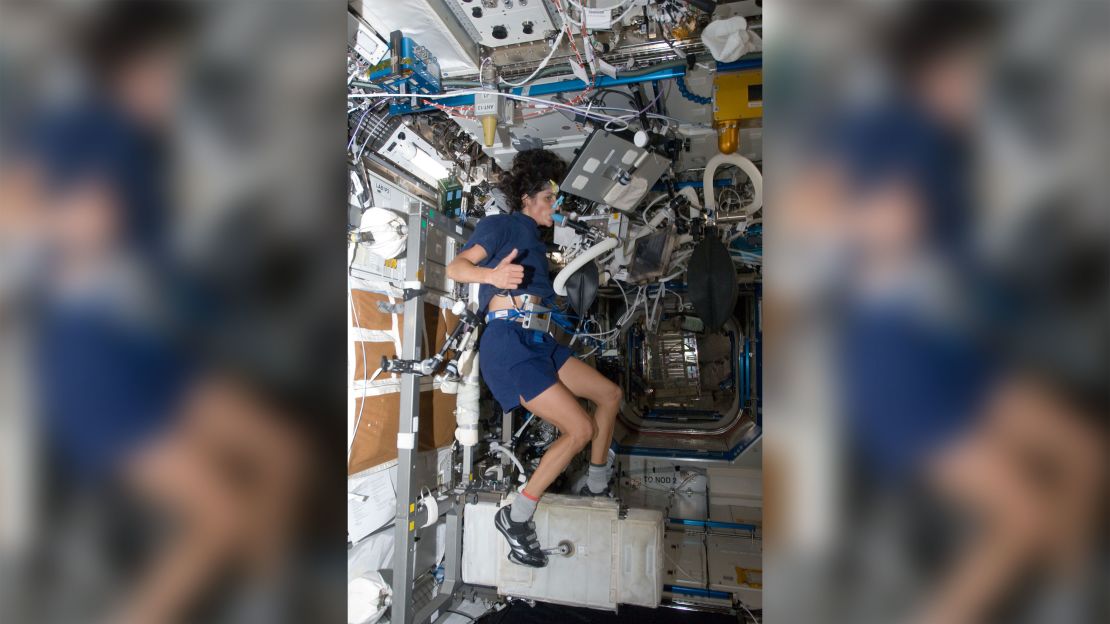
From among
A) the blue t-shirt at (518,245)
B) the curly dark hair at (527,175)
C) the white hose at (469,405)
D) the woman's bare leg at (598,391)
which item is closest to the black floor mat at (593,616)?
the woman's bare leg at (598,391)

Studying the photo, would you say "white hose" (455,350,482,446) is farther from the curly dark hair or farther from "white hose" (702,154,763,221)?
"white hose" (702,154,763,221)

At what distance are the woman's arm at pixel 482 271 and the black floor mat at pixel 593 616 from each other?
2412 mm

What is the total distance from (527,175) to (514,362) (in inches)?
56.9

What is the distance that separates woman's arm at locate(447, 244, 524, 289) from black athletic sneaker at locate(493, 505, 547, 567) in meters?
1.73

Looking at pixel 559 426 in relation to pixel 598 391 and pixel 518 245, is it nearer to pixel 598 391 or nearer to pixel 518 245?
pixel 598 391

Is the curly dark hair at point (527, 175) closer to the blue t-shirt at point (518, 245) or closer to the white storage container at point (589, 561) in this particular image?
the blue t-shirt at point (518, 245)

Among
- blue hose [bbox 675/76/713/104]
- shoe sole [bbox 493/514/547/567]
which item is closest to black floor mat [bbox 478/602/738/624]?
shoe sole [bbox 493/514/547/567]

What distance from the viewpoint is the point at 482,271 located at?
9.40ft

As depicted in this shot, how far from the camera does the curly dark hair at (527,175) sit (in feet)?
11.9

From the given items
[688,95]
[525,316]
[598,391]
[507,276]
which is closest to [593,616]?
[598,391]
